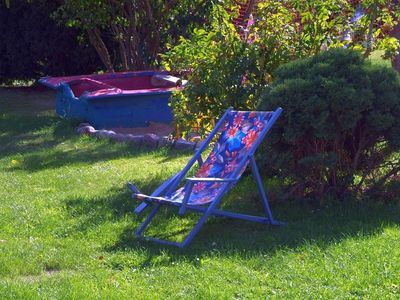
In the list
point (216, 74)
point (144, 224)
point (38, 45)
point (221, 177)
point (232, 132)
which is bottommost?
point (38, 45)

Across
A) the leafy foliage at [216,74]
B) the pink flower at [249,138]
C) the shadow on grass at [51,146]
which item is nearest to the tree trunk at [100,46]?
the shadow on grass at [51,146]

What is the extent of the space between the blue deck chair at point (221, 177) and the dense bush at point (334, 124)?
0.70 feet

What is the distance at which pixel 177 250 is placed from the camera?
6020mm

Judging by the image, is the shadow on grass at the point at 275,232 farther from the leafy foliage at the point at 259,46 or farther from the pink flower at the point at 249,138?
the leafy foliage at the point at 259,46

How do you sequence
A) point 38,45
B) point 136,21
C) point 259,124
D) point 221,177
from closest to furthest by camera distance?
1. point 221,177
2. point 259,124
3. point 136,21
4. point 38,45

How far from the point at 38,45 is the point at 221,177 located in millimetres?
13231

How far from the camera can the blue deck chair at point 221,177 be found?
6.24 metres

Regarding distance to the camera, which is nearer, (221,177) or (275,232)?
(275,232)

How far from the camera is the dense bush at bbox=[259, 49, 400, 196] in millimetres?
6625

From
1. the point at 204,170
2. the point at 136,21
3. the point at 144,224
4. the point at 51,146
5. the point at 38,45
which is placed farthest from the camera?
the point at 38,45

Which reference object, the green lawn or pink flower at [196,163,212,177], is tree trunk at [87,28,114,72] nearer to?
the green lawn

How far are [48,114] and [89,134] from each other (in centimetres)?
337

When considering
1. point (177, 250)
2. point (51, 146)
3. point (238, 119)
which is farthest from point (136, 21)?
point (177, 250)

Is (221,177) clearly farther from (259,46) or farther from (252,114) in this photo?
(259,46)
